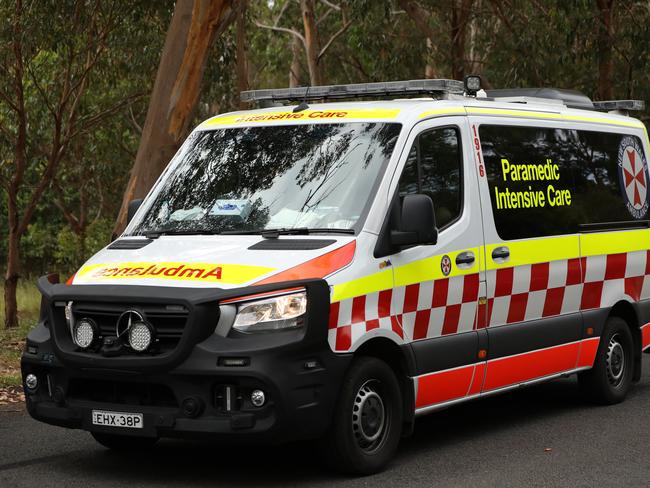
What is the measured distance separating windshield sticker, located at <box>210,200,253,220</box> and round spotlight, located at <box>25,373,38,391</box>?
1.45 m

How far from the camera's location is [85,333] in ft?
21.8

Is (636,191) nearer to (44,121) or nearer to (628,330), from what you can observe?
(628,330)

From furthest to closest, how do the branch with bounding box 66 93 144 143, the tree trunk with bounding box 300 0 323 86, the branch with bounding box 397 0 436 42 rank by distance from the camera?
the tree trunk with bounding box 300 0 323 86, the branch with bounding box 66 93 144 143, the branch with bounding box 397 0 436 42

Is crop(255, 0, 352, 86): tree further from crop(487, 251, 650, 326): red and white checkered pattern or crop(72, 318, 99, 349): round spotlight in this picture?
crop(72, 318, 99, 349): round spotlight

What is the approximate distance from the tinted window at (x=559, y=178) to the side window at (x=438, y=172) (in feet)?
1.23

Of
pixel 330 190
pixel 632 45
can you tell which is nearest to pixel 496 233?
pixel 330 190

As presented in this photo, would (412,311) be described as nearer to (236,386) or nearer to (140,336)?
(236,386)

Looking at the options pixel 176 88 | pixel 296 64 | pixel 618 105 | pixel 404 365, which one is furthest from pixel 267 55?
pixel 404 365

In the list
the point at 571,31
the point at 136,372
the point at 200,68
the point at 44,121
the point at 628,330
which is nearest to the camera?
the point at 136,372

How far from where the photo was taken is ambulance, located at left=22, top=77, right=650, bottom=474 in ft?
20.9

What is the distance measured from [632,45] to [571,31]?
6.52 feet

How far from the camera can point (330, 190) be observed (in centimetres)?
725

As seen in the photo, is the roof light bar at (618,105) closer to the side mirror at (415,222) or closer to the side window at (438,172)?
the side window at (438,172)

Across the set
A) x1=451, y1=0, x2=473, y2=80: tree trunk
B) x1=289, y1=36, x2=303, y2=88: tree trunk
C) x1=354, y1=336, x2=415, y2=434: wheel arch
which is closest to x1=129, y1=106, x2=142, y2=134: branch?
x1=289, y1=36, x2=303, y2=88: tree trunk
